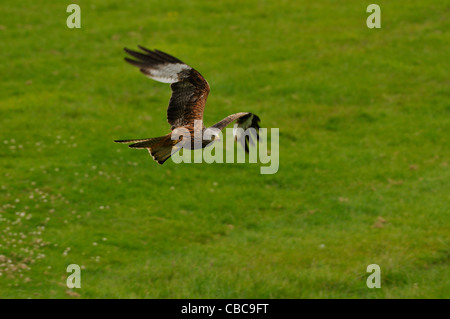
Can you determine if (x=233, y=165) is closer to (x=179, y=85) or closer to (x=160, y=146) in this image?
(x=179, y=85)

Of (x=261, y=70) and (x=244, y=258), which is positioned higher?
(x=261, y=70)

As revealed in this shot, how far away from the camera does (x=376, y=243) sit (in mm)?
19000

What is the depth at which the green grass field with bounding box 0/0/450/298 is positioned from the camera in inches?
692

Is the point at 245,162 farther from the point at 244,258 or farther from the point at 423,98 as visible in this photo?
the point at 423,98

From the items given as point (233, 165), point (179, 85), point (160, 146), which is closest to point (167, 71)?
point (179, 85)

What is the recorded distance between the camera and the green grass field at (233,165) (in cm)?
1758

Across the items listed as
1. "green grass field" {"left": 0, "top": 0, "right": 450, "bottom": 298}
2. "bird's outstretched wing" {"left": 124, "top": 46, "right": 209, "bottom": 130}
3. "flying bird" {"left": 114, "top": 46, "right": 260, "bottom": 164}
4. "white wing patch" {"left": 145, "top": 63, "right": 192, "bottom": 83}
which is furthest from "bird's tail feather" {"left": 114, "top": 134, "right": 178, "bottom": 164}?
"green grass field" {"left": 0, "top": 0, "right": 450, "bottom": 298}

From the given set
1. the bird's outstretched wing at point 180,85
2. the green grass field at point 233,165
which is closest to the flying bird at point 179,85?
the bird's outstretched wing at point 180,85

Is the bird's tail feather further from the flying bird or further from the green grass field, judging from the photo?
the green grass field

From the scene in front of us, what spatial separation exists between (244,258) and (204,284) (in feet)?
6.13

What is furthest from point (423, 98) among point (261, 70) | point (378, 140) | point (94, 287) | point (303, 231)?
point (94, 287)

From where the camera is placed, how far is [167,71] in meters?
13.8

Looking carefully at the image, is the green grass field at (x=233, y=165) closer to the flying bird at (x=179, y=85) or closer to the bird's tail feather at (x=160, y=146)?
the bird's tail feather at (x=160, y=146)

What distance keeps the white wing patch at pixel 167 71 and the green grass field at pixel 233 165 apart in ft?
18.2
